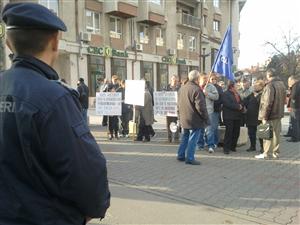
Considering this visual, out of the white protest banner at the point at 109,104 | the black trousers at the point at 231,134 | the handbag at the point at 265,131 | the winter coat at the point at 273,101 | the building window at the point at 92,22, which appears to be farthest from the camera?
the building window at the point at 92,22

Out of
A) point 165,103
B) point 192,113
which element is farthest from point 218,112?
point 192,113

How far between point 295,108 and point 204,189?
643cm

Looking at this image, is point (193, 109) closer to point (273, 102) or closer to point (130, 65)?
point (273, 102)

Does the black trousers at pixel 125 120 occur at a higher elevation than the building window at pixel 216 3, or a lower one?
lower

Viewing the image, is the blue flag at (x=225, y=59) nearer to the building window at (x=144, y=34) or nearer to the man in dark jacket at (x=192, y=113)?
the man in dark jacket at (x=192, y=113)

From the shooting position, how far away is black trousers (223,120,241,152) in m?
9.71

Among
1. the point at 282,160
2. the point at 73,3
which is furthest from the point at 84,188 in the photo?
the point at 73,3

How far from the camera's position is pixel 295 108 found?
38.3 feet

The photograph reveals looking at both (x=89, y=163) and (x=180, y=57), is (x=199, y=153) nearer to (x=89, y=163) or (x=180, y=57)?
(x=89, y=163)

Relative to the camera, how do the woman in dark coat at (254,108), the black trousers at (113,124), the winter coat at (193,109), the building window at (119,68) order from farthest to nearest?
the building window at (119,68)
the black trousers at (113,124)
the woman in dark coat at (254,108)
the winter coat at (193,109)

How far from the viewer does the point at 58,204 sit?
172 centimetres

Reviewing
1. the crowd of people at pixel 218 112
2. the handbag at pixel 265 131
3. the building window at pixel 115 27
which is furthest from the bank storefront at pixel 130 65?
→ the handbag at pixel 265 131

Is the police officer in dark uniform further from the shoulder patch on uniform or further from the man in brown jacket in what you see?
the man in brown jacket

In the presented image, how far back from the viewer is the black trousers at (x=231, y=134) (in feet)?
31.8
